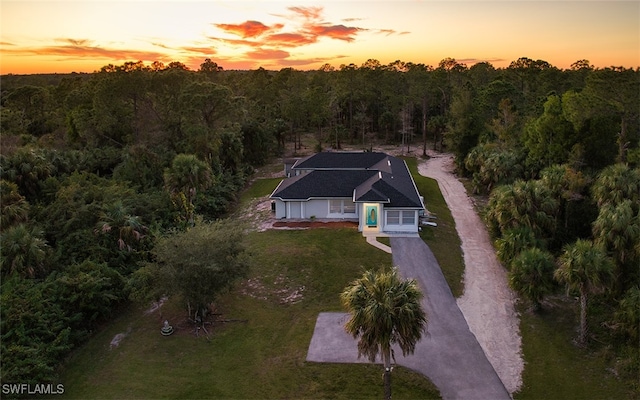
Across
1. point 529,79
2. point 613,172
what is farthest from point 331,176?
point 529,79

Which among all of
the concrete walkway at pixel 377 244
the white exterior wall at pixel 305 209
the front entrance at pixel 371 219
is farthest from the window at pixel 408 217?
the white exterior wall at pixel 305 209

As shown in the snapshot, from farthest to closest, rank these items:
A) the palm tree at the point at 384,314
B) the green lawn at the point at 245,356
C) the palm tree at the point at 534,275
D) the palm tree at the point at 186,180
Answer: the palm tree at the point at 186,180, the palm tree at the point at 534,275, the green lawn at the point at 245,356, the palm tree at the point at 384,314

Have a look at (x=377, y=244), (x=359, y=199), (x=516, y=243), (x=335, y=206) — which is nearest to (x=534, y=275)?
(x=516, y=243)

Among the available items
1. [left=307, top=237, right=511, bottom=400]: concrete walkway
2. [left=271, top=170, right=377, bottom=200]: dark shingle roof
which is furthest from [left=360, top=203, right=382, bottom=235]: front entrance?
→ [left=307, top=237, right=511, bottom=400]: concrete walkway

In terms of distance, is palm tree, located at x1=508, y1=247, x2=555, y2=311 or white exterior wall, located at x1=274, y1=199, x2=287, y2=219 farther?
white exterior wall, located at x1=274, y1=199, x2=287, y2=219

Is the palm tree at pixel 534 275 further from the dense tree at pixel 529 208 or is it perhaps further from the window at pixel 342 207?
the window at pixel 342 207

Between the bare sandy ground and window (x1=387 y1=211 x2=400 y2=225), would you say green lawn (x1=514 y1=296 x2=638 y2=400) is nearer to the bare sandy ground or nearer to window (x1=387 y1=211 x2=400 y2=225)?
the bare sandy ground
